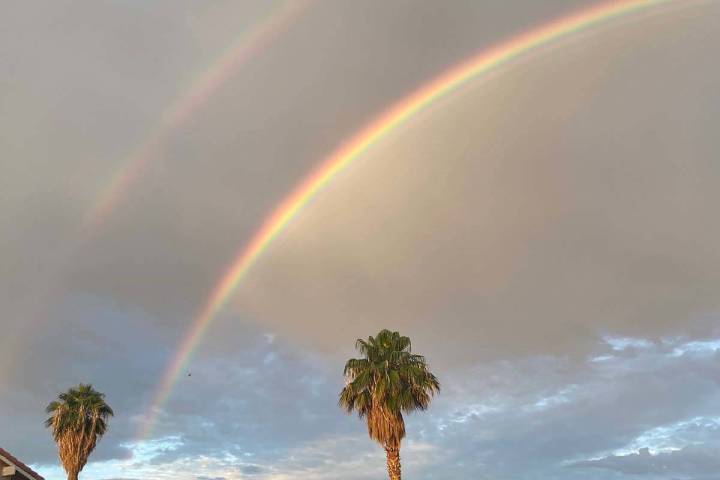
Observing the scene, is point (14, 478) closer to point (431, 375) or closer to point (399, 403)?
point (399, 403)

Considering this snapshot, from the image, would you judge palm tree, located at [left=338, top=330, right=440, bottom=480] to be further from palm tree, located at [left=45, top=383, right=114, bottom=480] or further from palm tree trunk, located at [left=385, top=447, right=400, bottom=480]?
palm tree, located at [left=45, top=383, right=114, bottom=480]

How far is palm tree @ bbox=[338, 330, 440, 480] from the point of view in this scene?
37.3 meters

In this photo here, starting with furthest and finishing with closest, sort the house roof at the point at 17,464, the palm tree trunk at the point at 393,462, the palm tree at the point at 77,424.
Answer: the palm tree at the point at 77,424, the palm tree trunk at the point at 393,462, the house roof at the point at 17,464

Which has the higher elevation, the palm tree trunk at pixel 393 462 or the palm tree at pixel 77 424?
the palm tree at pixel 77 424

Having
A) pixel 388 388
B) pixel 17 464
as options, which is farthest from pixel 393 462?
pixel 17 464

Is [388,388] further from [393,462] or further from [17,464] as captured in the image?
[17,464]

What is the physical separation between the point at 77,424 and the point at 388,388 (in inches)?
948

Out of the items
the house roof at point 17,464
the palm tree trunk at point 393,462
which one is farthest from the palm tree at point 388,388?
the house roof at point 17,464

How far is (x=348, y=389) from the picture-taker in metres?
39.2

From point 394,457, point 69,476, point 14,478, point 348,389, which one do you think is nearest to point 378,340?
point 348,389

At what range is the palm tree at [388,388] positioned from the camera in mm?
37281

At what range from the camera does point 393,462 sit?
121ft

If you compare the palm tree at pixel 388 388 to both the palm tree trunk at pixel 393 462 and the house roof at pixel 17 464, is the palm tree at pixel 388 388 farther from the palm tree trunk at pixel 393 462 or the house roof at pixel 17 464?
the house roof at pixel 17 464

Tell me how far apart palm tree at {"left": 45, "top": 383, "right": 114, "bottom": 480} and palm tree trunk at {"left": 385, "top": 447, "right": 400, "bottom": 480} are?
75.6 ft
